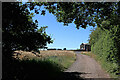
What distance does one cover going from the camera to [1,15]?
5.07 metres

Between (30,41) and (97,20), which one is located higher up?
(97,20)

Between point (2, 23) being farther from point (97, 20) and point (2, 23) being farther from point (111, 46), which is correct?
point (111, 46)

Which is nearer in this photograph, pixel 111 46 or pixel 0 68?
pixel 0 68

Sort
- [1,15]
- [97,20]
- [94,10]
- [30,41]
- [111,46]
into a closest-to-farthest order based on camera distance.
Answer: [1,15] → [30,41] → [94,10] → [97,20] → [111,46]

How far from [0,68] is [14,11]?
2.40 metres

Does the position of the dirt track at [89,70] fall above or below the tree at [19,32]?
below

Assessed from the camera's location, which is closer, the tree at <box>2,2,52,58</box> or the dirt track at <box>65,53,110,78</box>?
the tree at <box>2,2,52,58</box>

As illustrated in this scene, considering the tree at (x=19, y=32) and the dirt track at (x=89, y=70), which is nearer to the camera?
the tree at (x=19, y=32)

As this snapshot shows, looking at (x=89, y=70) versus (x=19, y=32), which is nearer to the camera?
(x=19, y=32)

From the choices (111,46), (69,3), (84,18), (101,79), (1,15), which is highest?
(69,3)

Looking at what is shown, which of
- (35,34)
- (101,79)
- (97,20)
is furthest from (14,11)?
(101,79)

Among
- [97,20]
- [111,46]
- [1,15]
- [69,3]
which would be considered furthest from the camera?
[111,46]

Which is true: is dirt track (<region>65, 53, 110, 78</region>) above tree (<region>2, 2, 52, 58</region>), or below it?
below

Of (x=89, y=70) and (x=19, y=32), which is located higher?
(x=19, y=32)
